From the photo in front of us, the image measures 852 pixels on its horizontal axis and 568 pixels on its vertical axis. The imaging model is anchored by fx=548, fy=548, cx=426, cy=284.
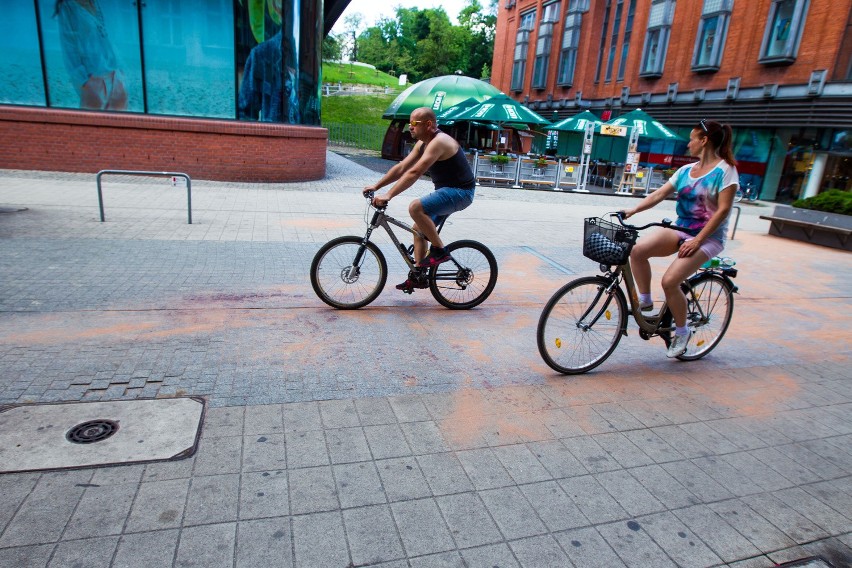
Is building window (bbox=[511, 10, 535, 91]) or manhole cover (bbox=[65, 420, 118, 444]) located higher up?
building window (bbox=[511, 10, 535, 91])

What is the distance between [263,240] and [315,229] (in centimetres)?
123

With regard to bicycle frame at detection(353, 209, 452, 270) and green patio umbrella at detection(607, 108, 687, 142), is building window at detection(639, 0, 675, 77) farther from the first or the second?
bicycle frame at detection(353, 209, 452, 270)

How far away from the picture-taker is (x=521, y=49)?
45625 millimetres

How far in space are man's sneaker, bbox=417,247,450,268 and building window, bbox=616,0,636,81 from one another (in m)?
32.5

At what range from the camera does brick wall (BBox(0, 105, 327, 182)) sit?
521 inches

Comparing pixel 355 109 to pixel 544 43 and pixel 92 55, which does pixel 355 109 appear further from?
pixel 92 55

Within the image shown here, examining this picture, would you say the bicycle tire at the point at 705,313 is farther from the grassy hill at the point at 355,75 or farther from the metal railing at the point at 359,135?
the grassy hill at the point at 355,75

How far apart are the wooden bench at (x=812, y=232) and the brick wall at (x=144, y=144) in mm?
12050

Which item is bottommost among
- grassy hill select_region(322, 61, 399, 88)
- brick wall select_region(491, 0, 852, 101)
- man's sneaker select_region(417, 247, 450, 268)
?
man's sneaker select_region(417, 247, 450, 268)

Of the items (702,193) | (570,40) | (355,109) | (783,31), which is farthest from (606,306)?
(355,109)

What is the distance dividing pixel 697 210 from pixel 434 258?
2.45 m

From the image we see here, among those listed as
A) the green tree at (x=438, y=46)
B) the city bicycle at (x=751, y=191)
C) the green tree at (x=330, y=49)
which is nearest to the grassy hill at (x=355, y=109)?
the green tree at (x=438, y=46)

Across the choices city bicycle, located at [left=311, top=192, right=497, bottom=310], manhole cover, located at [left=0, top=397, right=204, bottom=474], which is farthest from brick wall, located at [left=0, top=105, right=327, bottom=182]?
manhole cover, located at [left=0, top=397, right=204, bottom=474]

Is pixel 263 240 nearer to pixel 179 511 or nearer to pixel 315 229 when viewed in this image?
pixel 315 229
